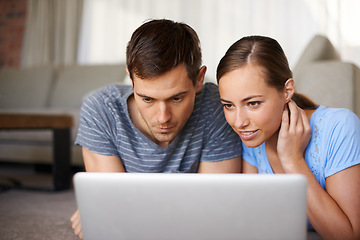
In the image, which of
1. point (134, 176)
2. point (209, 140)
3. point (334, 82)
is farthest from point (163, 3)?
point (134, 176)

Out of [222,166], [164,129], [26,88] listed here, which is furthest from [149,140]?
[26,88]

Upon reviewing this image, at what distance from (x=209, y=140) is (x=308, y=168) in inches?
15.7

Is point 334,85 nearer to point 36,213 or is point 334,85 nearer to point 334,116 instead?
point 334,116

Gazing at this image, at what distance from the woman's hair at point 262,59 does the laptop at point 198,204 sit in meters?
0.49

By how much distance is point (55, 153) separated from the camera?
7.76 ft

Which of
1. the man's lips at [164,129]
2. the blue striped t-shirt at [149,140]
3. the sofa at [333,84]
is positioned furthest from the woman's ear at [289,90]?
the sofa at [333,84]

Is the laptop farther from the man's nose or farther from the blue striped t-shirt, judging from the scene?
the blue striped t-shirt

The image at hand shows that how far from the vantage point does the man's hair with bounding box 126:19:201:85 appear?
44.7 inches

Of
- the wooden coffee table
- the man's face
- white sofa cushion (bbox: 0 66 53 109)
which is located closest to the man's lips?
the man's face

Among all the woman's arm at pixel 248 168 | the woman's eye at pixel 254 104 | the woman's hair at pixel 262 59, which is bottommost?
the woman's arm at pixel 248 168

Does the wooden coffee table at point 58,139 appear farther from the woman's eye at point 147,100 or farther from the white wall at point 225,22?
the white wall at point 225,22

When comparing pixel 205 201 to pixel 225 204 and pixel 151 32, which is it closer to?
pixel 225 204

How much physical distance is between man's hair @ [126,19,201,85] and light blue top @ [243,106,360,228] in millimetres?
416

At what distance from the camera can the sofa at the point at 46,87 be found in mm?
3197
